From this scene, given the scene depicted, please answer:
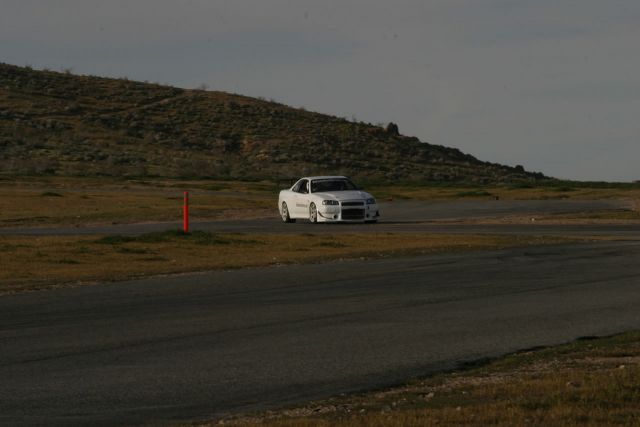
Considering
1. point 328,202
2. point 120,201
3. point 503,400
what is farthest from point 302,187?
point 503,400

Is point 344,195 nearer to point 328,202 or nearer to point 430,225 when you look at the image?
point 328,202

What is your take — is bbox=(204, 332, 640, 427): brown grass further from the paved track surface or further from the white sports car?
the white sports car

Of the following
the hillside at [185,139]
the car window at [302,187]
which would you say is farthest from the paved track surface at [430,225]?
the hillside at [185,139]

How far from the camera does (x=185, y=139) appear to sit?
106 meters

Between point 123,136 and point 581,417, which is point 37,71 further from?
point 581,417

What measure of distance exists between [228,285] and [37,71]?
108 metres

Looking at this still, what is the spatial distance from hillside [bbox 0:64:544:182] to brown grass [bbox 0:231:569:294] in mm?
49847

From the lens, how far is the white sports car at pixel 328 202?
38.0 m

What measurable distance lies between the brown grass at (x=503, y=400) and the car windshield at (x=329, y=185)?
27.3m

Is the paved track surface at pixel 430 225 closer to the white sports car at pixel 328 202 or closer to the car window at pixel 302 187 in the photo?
the white sports car at pixel 328 202

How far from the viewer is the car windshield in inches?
1547

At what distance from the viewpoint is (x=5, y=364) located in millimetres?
12328

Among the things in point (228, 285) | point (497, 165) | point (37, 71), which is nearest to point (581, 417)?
point (228, 285)

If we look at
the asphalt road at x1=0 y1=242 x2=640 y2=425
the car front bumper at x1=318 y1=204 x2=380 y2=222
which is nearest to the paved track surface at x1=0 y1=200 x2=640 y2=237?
the car front bumper at x1=318 y1=204 x2=380 y2=222
